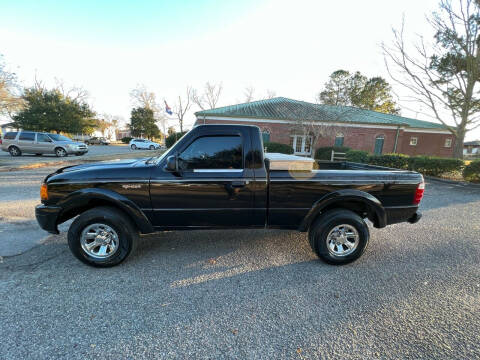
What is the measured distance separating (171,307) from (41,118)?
44397 millimetres

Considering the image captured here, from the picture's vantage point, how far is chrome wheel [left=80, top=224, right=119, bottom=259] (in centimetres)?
275

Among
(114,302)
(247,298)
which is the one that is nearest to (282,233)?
(247,298)

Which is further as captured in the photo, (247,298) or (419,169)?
(419,169)

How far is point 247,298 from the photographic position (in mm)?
2311

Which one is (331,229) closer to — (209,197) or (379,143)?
(209,197)

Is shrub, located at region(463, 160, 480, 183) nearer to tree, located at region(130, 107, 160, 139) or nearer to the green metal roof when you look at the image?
the green metal roof

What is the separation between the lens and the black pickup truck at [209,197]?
2723 mm

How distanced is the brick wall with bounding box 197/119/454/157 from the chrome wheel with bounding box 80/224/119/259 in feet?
56.9

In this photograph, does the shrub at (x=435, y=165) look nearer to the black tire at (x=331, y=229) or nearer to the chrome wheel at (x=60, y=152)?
the black tire at (x=331, y=229)

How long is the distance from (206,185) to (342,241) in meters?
2.14

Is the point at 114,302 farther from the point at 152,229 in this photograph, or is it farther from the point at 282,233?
the point at 282,233

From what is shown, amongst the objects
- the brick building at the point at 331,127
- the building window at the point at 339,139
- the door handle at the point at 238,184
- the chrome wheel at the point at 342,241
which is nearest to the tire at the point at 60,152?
the brick building at the point at 331,127

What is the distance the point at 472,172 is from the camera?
29.2ft

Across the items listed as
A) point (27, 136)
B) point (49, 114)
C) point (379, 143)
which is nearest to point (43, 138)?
point (27, 136)
